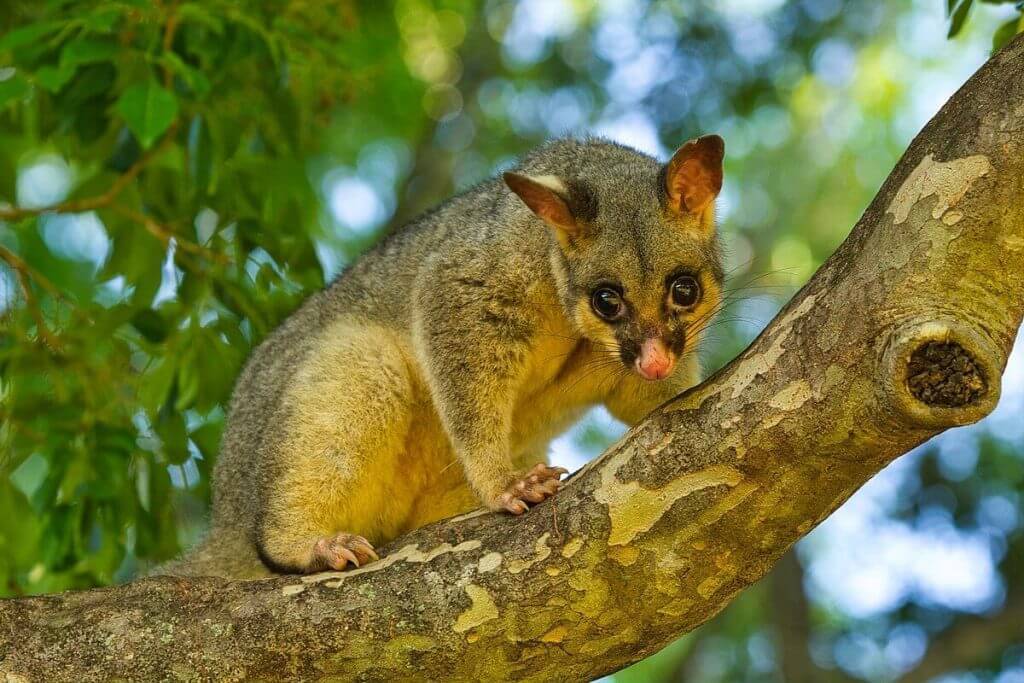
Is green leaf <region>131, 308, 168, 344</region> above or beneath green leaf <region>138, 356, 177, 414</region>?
above

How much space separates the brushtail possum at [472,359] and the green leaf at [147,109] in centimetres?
133

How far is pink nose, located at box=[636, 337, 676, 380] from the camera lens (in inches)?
176

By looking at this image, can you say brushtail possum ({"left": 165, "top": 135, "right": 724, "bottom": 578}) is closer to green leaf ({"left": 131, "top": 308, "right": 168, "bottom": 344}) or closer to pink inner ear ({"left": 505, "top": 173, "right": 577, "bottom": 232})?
pink inner ear ({"left": 505, "top": 173, "right": 577, "bottom": 232})

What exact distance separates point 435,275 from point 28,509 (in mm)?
2112

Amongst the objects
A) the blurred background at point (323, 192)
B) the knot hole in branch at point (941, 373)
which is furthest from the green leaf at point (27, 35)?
the knot hole in branch at point (941, 373)

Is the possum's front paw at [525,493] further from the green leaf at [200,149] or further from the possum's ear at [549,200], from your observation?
the green leaf at [200,149]

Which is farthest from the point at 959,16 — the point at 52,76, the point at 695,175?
the point at 52,76

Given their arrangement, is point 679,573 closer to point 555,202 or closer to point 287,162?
point 555,202

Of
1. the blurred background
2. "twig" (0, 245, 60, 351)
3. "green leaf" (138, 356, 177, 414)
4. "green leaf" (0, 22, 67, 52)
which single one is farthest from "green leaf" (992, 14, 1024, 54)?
"twig" (0, 245, 60, 351)

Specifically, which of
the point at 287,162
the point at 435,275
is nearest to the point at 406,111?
the point at 287,162

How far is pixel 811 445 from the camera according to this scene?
3.43 meters

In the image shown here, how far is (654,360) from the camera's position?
4480 mm

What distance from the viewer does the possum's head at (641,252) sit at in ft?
15.4

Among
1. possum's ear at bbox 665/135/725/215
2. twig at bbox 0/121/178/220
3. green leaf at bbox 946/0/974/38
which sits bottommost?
green leaf at bbox 946/0/974/38
